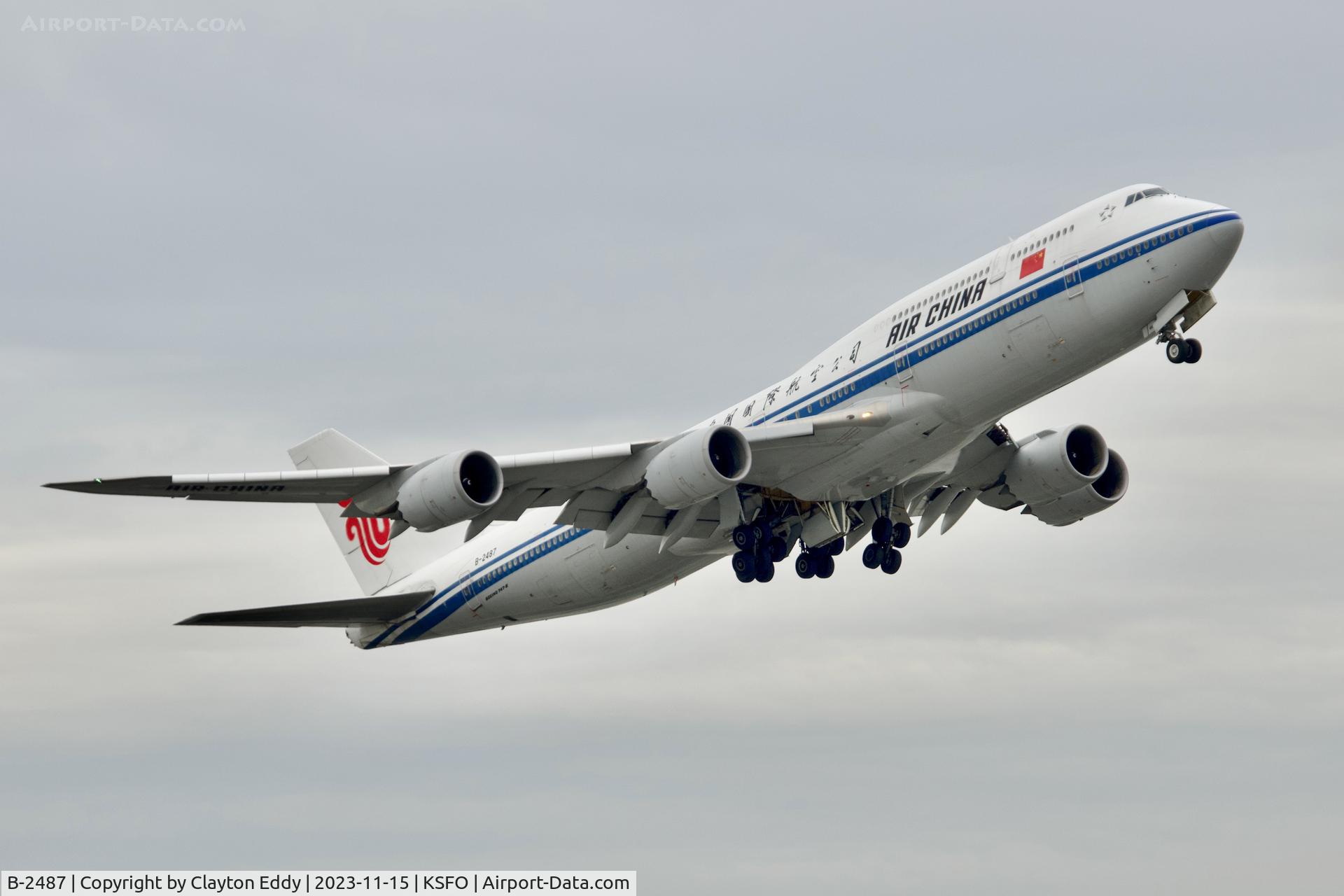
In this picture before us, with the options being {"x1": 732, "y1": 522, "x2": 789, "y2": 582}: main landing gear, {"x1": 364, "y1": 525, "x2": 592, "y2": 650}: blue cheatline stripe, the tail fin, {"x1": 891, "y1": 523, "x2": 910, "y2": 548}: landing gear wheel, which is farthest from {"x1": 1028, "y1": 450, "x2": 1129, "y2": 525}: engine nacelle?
the tail fin

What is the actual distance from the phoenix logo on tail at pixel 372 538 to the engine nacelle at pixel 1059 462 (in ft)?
61.9

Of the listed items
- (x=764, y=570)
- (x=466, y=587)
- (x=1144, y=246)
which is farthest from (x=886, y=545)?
(x=1144, y=246)

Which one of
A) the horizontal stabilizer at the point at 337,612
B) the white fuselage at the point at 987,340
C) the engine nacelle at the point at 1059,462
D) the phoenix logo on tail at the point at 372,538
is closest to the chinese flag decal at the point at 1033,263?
the white fuselage at the point at 987,340

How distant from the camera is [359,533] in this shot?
49.8 meters

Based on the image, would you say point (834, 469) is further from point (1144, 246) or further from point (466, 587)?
point (466, 587)

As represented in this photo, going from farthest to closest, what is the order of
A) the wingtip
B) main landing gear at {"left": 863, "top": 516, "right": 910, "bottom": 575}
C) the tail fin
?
the tail fin → main landing gear at {"left": 863, "top": 516, "right": 910, "bottom": 575} → the wingtip

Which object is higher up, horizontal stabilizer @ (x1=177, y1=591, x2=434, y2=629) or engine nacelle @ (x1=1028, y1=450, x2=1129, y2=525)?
engine nacelle @ (x1=1028, y1=450, x2=1129, y2=525)

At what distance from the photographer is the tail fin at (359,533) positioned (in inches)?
1890

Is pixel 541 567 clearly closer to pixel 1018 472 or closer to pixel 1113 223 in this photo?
pixel 1018 472

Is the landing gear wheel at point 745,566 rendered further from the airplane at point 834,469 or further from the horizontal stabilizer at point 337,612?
the horizontal stabilizer at point 337,612

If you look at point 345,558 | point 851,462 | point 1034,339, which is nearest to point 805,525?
point 851,462

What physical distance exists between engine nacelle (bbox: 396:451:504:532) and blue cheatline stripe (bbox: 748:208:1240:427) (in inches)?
296

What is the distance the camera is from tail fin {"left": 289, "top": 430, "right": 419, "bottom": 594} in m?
48.0

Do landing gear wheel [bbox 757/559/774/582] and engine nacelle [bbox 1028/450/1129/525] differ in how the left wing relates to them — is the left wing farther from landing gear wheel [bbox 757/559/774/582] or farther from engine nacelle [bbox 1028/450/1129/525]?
engine nacelle [bbox 1028/450/1129/525]
